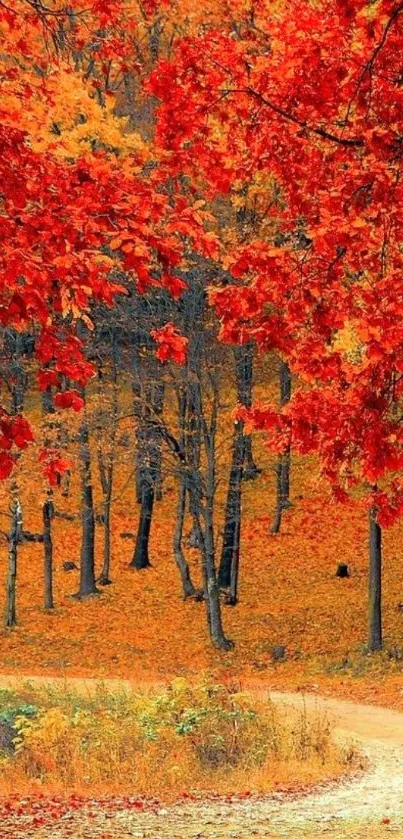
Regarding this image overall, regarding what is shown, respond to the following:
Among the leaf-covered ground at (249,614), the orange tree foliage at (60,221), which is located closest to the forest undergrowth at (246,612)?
the leaf-covered ground at (249,614)

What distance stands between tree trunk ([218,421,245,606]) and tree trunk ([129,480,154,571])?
268cm

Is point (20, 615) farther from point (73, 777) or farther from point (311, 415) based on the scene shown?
point (311, 415)

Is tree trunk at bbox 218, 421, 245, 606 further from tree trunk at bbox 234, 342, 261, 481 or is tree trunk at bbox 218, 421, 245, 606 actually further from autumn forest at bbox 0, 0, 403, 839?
autumn forest at bbox 0, 0, 403, 839

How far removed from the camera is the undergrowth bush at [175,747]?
1286 cm

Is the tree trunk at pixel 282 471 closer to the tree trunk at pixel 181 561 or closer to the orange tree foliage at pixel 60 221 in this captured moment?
the tree trunk at pixel 181 561

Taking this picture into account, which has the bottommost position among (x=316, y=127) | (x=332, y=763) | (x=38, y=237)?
(x=332, y=763)

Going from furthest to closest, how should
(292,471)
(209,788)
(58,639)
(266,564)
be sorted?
(292,471)
(266,564)
(58,639)
(209,788)

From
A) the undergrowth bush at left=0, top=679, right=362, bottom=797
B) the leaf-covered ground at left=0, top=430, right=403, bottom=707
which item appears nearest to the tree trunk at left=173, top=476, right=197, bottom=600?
the leaf-covered ground at left=0, top=430, right=403, bottom=707

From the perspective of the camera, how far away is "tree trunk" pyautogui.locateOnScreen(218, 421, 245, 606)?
94.9 feet

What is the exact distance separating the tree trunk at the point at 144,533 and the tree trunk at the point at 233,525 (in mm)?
2676

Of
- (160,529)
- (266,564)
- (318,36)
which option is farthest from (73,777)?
(160,529)

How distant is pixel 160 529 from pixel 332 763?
23.8 meters

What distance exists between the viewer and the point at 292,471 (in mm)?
41781

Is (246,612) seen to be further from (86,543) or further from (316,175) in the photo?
(316,175)
